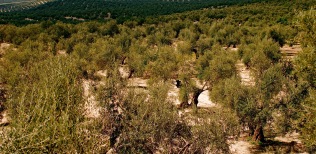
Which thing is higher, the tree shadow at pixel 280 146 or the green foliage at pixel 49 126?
the green foliage at pixel 49 126

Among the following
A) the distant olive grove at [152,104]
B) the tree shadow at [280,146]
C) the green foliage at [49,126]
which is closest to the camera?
the green foliage at [49,126]

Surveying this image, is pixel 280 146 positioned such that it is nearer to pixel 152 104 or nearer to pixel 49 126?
pixel 152 104

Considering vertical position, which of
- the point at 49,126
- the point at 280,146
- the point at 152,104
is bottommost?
the point at 280,146

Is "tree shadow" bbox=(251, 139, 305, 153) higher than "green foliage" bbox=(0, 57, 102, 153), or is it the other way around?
"green foliage" bbox=(0, 57, 102, 153)

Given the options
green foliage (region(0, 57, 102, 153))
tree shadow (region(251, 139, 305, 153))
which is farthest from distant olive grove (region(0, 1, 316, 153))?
tree shadow (region(251, 139, 305, 153))

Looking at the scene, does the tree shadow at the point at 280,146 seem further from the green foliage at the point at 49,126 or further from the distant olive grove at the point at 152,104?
the green foliage at the point at 49,126

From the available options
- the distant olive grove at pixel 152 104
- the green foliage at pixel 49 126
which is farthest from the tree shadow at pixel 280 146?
the green foliage at pixel 49 126

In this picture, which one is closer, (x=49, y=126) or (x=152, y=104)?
(x=49, y=126)

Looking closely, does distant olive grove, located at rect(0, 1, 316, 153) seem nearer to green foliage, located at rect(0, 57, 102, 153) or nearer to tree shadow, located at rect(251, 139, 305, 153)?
green foliage, located at rect(0, 57, 102, 153)

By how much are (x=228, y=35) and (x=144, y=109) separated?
62362 mm

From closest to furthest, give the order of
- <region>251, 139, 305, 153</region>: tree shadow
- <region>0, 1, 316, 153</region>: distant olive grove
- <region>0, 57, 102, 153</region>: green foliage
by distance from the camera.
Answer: <region>0, 57, 102, 153</region>: green foliage < <region>0, 1, 316, 153</region>: distant olive grove < <region>251, 139, 305, 153</region>: tree shadow

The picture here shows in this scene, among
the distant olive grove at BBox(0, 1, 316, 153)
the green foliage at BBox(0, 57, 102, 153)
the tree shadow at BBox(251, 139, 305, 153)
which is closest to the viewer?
the green foliage at BBox(0, 57, 102, 153)

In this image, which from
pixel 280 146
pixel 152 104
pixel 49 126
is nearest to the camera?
pixel 49 126

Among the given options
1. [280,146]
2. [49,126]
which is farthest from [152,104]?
[280,146]
